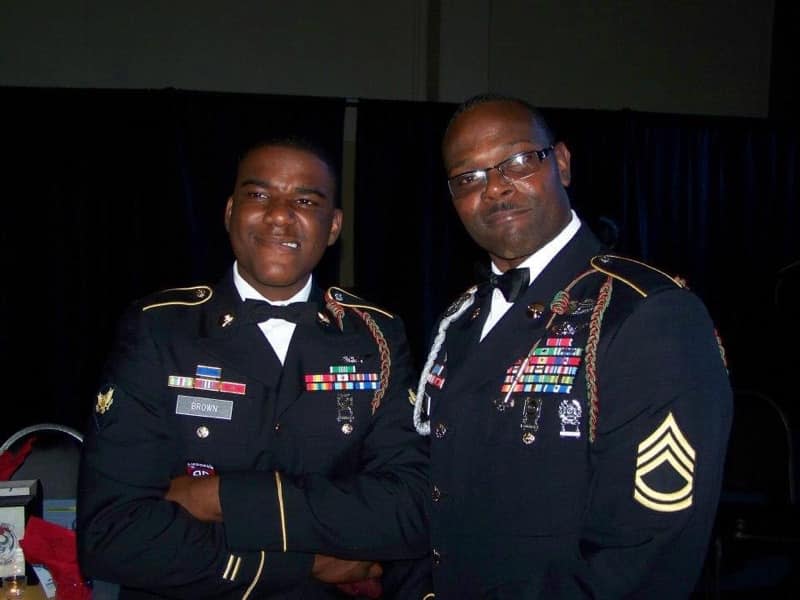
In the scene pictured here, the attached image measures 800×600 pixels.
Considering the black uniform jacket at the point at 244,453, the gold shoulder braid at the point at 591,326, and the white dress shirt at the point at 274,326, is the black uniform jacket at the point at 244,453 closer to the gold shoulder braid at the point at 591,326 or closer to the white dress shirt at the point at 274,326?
the white dress shirt at the point at 274,326

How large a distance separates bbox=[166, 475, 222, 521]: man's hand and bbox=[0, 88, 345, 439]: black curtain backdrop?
148 inches

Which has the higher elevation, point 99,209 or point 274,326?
point 99,209

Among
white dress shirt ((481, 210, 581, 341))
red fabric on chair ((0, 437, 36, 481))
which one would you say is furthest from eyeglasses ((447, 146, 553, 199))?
red fabric on chair ((0, 437, 36, 481))

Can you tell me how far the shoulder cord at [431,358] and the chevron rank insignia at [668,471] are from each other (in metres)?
0.63

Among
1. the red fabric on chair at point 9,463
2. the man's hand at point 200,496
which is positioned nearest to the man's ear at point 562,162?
the man's hand at point 200,496

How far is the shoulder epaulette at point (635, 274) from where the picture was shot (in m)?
1.40

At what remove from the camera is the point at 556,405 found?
55.5 inches

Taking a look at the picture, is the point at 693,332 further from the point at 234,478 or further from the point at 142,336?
the point at 142,336

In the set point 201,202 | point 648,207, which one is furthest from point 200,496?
point 648,207

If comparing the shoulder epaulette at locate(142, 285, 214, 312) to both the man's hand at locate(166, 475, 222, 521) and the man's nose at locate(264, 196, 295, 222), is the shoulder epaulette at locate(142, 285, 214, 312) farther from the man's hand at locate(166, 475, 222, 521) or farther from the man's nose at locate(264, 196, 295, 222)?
the man's hand at locate(166, 475, 222, 521)

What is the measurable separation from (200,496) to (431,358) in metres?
0.66

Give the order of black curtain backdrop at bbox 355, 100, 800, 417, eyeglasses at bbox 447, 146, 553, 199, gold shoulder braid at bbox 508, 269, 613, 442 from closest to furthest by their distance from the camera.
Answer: gold shoulder braid at bbox 508, 269, 613, 442
eyeglasses at bbox 447, 146, 553, 199
black curtain backdrop at bbox 355, 100, 800, 417

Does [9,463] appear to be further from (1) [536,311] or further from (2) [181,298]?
(1) [536,311]

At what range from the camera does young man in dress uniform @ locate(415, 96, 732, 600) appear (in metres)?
1.24
